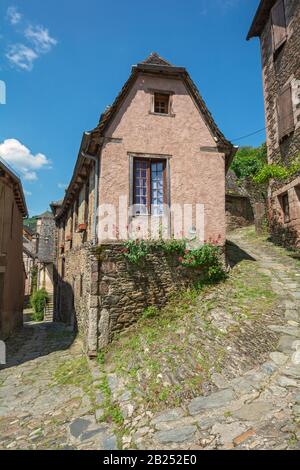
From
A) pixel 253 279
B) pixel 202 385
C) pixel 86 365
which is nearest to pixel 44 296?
pixel 86 365

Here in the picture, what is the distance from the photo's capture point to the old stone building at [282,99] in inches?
436

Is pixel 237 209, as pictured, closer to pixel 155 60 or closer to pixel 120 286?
pixel 155 60

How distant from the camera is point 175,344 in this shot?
19.2ft

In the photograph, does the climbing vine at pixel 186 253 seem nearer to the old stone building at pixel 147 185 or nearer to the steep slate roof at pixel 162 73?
the old stone building at pixel 147 185

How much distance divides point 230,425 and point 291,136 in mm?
10954

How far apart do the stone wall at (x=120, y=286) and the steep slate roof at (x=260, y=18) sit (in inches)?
490

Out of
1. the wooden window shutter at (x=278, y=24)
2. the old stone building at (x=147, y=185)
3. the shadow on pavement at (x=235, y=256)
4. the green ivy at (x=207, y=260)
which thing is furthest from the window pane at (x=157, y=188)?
the wooden window shutter at (x=278, y=24)

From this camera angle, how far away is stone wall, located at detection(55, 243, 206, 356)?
7055 millimetres

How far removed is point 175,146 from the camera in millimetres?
8344

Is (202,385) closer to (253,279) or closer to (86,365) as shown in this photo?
(86,365)

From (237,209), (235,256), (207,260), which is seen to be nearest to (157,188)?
(207,260)

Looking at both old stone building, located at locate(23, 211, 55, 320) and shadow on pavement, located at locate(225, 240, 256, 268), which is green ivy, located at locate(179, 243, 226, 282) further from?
old stone building, located at locate(23, 211, 55, 320)

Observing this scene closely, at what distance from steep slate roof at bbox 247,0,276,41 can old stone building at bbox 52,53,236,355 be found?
25.5 feet
